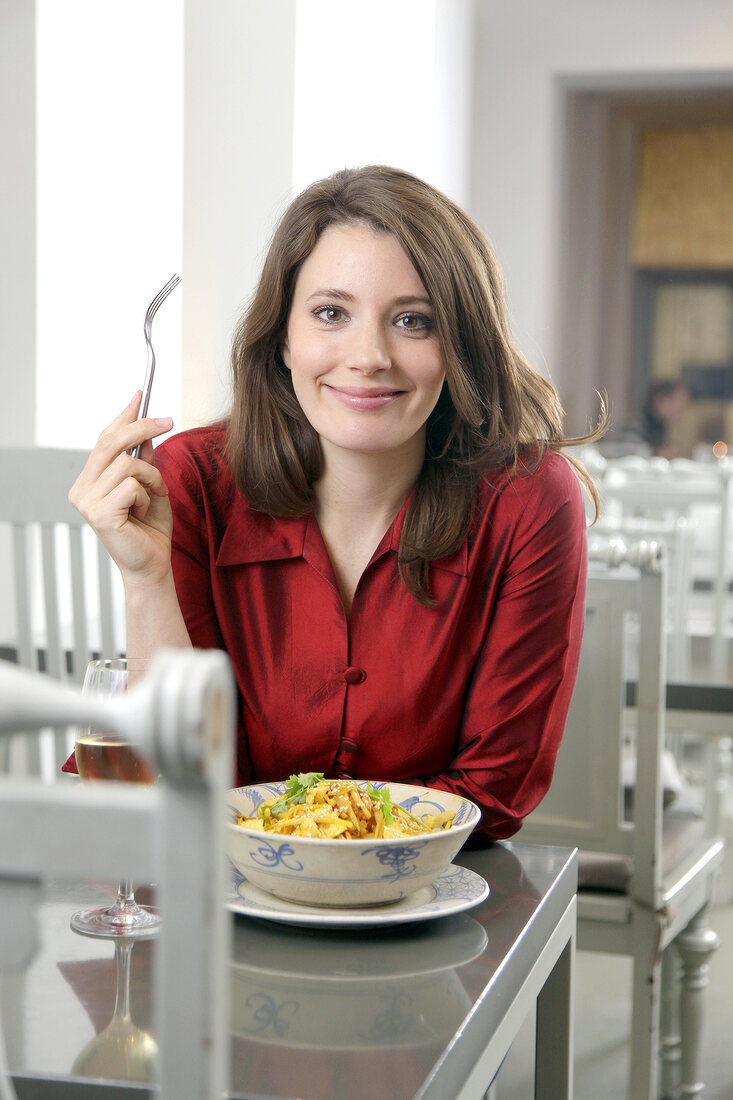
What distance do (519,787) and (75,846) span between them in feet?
2.73

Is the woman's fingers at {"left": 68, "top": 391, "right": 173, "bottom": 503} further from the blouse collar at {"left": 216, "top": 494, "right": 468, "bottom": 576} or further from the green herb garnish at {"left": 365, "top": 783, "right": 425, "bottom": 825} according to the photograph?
the green herb garnish at {"left": 365, "top": 783, "right": 425, "bottom": 825}

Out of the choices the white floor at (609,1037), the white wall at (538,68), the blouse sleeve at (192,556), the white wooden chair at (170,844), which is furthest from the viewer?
the white wall at (538,68)

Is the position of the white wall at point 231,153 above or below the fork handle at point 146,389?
above

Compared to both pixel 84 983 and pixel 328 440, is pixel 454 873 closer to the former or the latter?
pixel 84 983

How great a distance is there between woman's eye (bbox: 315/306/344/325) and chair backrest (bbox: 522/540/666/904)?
1.66 feet

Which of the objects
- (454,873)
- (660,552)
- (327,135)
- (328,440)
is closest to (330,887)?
(454,873)

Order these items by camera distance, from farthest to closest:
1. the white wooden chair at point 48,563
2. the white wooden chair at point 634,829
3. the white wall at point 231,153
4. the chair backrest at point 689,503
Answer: the chair backrest at point 689,503 < the white wall at point 231,153 < the white wooden chair at point 48,563 < the white wooden chair at point 634,829

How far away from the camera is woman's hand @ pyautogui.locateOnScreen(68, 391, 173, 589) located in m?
1.05

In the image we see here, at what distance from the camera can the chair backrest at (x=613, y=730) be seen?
58.7 inches

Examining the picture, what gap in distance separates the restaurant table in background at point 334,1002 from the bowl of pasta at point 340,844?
3cm

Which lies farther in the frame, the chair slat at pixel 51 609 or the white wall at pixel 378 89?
the white wall at pixel 378 89

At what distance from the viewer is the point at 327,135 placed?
257 centimetres

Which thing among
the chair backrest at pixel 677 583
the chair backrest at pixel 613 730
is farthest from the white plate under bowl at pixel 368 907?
the chair backrest at pixel 677 583

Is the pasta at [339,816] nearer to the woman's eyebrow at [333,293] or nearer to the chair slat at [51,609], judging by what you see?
the woman's eyebrow at [333,293]
